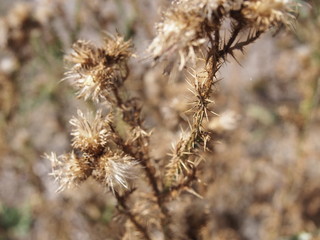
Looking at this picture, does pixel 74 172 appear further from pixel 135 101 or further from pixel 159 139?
pixel 159 139

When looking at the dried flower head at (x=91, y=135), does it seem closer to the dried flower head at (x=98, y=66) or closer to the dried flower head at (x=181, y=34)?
the dried flower head at (x=98, y=66)

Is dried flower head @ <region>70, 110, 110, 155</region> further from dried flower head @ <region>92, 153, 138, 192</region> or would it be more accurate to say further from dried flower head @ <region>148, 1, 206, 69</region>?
dried flower head @ <region>148, 1, 206, 69</region>

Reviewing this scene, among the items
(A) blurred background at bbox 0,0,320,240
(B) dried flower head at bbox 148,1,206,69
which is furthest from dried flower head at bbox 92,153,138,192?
(A) blurred background at bbox 0,0,320,240

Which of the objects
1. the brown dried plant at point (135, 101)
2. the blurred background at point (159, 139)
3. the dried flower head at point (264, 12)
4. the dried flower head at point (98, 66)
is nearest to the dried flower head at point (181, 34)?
the brown dried plant at point (135, 101)

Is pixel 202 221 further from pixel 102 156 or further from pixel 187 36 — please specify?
pixel 187 36

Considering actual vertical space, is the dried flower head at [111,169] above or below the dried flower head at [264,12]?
below

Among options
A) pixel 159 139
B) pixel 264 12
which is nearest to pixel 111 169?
pixel 264 12

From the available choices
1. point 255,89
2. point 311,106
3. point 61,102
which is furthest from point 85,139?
point 255,89

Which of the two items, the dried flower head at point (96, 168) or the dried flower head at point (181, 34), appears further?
the dried flower head at point (96, 168)
